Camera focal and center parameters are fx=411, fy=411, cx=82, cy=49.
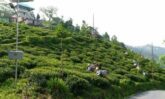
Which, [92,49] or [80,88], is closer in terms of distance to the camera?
[80,88]

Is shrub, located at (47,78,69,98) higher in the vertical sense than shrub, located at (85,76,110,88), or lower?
higher

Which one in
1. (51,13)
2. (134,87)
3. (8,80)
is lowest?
(134,87)

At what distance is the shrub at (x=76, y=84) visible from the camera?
2101 centimetres

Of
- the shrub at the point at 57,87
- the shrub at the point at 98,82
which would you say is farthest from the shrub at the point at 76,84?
the shrub at the point at 98,82

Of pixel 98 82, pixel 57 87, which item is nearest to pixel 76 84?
pixel 57 87

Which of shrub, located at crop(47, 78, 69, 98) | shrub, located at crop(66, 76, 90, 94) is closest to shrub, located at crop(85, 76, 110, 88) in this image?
shrub, located at crop(66, 76, 90, 94)

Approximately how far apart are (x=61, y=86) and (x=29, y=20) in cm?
7502

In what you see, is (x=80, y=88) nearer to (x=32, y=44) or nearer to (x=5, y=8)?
(x=32, y=44)

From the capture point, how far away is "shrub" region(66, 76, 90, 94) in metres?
21.0

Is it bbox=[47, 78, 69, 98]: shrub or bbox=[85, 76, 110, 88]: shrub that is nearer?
bbox=[47, 78, 69, 98]: shrub

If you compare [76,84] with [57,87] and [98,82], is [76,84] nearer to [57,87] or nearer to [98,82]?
[57,87]

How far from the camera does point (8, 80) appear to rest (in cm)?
2222

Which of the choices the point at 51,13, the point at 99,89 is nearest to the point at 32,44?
the point at 99,89

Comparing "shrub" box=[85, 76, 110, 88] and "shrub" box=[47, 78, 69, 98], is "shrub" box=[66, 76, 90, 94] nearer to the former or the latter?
"shrub" box=[47, 78, 69, 98]
